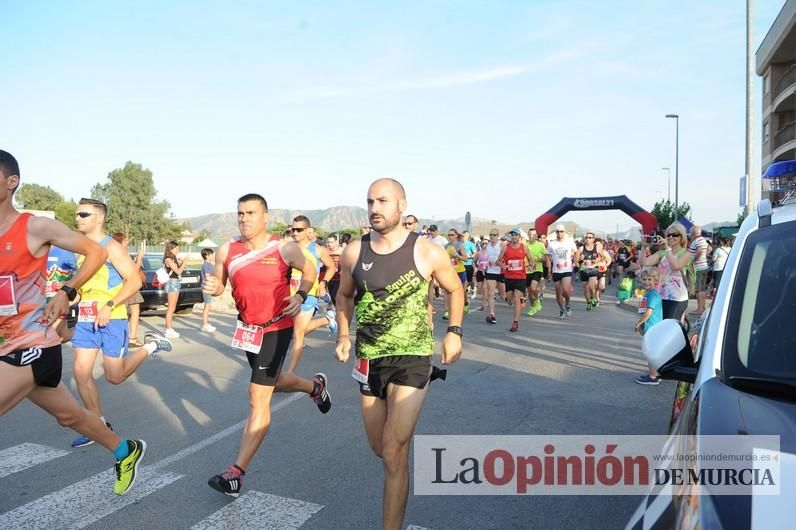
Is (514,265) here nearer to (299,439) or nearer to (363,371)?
(299,439)

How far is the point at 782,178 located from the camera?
4.18 meters

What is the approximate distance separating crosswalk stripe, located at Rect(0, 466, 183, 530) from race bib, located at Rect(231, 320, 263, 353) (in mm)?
1010

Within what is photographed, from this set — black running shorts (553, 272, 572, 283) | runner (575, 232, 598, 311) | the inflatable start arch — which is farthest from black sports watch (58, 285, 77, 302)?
the inflatable start arch

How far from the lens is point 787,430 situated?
5.89 feet

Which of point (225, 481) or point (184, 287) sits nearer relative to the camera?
point (225, 481)

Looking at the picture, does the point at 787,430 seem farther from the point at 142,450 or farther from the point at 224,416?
the point at 224,416

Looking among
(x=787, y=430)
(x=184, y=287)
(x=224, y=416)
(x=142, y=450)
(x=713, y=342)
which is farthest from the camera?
(x=184, y=287)

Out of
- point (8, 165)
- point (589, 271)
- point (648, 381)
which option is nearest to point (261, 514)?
point (8, 165)

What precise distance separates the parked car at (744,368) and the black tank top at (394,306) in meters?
1.33

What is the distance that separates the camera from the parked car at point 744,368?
61.9 inches

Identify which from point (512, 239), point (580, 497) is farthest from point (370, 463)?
point (512, 239)

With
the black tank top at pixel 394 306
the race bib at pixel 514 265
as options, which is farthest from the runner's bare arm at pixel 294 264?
the race bib at pixel 514 265

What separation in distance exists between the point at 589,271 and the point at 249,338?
12.7 m

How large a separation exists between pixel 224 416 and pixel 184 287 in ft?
34.7
